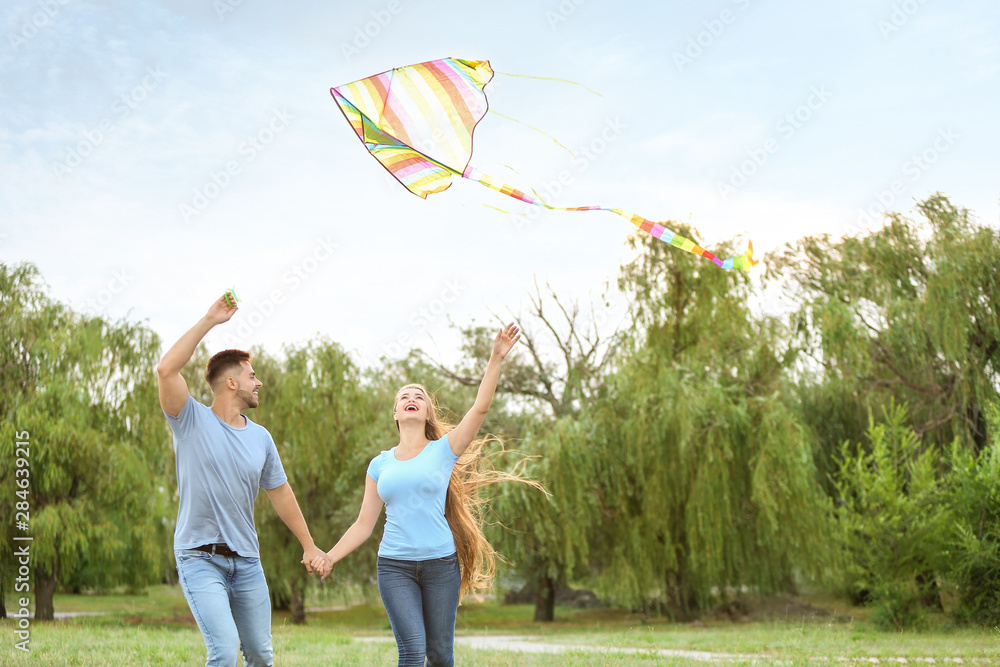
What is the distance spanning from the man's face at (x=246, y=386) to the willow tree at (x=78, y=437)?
13126 millimetres

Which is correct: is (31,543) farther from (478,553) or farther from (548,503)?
(478,553)

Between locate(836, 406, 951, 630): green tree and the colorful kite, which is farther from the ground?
the colorful kite

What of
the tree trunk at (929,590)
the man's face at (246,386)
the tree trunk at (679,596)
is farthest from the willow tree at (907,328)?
the man's face at (246,386)

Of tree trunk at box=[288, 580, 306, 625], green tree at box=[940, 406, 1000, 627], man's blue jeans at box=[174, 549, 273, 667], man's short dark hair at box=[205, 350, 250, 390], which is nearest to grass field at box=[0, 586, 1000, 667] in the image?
green tree at box=[940, 406, 1000, 627]

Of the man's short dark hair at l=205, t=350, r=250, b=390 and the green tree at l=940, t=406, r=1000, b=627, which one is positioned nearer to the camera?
the man's short dark hair at l=205, t=350, r=250, b=390

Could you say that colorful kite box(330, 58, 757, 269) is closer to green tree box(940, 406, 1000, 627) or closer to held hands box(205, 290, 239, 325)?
held hands box(205, 290, 239, 325)

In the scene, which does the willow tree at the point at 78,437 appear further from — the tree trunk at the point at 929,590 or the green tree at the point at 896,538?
the tree trunk at the point at 929,590

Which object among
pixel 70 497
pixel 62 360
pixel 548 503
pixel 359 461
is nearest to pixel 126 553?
pixel 70 497

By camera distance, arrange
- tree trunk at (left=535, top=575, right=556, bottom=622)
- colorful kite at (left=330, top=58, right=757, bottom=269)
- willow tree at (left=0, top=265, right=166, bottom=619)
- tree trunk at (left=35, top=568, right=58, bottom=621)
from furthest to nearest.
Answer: tree trunk at (left=535, top=575, right=556, bottom=622) → tree trunk at (left=35, top=568, right=58, bottom=621) → willow tree at (left=0, top=265, right=166, bottom=619) → colorful kite at (left=330, top=58, right=757, bottom=269)

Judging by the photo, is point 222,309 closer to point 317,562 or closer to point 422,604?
→ point 317,562

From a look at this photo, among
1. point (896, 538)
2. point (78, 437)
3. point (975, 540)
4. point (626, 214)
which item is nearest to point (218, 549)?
point (626, 214)

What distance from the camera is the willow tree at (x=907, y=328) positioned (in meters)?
16.0

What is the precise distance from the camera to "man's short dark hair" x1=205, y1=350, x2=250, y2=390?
400 cm

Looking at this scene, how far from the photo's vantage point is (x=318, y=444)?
20016 mm
